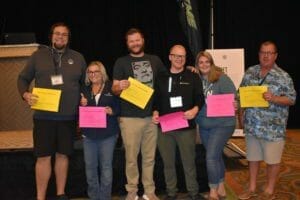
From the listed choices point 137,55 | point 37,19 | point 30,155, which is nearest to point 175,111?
point 137,55

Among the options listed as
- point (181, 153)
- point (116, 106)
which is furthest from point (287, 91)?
point (116, 106)

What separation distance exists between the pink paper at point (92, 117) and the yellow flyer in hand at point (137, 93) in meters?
0.25

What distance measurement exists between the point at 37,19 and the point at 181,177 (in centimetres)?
456

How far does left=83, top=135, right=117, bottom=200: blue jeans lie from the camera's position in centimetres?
362

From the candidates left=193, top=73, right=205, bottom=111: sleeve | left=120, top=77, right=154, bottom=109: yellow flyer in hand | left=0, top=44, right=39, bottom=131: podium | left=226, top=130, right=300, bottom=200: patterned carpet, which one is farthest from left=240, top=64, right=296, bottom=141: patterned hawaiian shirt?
left=0, top=44, right=39, bottom=131: podium

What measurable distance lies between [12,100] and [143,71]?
299 centimetres

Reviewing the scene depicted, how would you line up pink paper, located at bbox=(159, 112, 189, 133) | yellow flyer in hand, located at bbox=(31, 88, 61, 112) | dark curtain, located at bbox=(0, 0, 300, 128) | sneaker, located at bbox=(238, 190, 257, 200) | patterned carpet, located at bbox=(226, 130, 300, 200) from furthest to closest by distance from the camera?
dark curtain, located at bbox=(0, 0, 300, 128)
patterned carpet, located at bbox=(226, 130, 300, 200)
sneaker, located at bbox=(238, 190, 257, 200)
pink paper, located at bbox=(159, 112, 189, 133)
yellow flyer in hand, located at bbox=(31, 88, 61, 112)

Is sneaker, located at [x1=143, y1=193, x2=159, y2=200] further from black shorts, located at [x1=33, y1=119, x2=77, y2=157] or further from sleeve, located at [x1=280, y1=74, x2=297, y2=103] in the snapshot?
sleeve, located at [x1=280, y1=74, x2=297, y2=103]

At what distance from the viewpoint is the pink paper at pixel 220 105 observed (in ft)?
12.0

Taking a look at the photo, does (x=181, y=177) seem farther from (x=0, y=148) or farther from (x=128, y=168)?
(x=0, y=148)

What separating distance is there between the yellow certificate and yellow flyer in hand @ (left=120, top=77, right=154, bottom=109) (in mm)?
890

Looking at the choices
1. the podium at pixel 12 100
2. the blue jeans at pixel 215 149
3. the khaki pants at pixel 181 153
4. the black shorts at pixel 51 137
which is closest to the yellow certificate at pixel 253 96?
the blue jeans at pixel 215 149

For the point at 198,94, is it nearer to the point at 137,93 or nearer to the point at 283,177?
the point at 137,93

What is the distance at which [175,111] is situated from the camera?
144 inches
